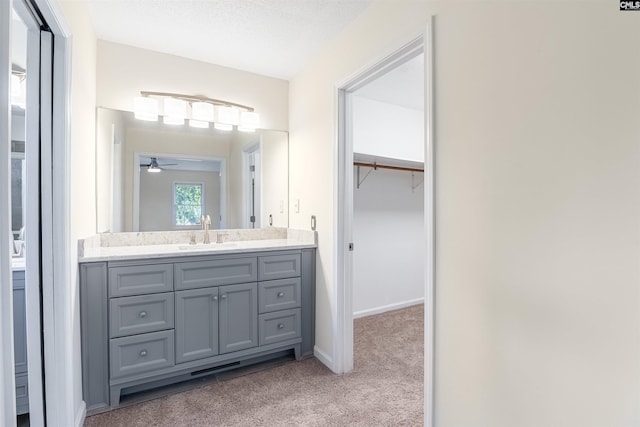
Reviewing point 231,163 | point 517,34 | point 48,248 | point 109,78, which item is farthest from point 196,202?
point 517,34

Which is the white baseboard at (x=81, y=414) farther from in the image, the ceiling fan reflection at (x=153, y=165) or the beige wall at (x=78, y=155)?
the ceiling fan reflection at (x=153, y=165)

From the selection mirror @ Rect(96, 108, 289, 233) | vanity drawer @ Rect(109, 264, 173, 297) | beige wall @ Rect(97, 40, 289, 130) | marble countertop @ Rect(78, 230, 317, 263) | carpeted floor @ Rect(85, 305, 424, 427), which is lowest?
carpeted floor @ Rect(85, 305, 424, 427)

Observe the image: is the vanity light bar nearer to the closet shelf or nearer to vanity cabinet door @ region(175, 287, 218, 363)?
the closet shelf

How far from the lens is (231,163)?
2.74 metres

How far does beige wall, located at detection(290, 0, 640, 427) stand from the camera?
0.89 m

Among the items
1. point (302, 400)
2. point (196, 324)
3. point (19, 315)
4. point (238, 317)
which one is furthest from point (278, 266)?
point (19, 315)

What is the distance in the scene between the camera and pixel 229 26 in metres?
2.05

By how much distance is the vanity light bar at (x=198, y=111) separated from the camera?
2.37 metres

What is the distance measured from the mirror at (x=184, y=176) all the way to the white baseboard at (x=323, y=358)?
1.12 metres

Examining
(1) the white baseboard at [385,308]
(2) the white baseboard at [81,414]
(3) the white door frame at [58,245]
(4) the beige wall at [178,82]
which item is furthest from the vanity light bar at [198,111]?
(1) the white baseboard at [385,308]

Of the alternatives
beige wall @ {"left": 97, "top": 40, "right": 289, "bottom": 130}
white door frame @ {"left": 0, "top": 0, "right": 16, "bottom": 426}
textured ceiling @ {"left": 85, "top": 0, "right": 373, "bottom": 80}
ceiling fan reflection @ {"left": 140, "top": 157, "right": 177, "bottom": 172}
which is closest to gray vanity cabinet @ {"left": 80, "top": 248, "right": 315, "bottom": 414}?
ceiling fan reflection @ {"left": 140, "top": 157, "right": 177, "bottom": 172}

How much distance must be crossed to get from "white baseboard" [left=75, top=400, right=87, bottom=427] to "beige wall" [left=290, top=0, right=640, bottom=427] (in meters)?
1.81

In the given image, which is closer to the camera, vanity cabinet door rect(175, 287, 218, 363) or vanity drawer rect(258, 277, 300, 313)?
vanity cabinet door rect(175, 287, 218, 363)

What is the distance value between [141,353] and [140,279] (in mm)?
446
